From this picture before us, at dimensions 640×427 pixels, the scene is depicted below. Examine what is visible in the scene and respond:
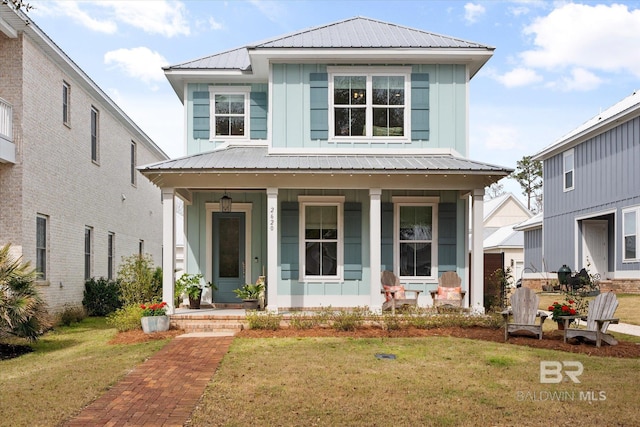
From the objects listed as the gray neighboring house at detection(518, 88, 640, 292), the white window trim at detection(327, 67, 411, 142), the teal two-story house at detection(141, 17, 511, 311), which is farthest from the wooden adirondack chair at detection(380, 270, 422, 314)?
the gray neighboring house at detection(518, 88, 640, 292)

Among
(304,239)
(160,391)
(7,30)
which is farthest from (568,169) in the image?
(160,391)

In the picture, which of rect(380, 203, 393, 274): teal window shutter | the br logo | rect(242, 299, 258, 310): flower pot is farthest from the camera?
rect(380, 203, 393, 274): teal window shutter

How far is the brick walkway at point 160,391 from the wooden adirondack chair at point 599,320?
19.6 ft

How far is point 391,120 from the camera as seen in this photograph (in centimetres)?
1435

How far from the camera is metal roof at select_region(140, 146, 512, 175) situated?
41.1 ft

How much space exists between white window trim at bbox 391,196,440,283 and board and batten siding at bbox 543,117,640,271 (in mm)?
8358

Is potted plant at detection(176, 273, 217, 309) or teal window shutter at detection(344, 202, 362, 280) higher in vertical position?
teal window shutter at detection(344, 202, 362, 280)

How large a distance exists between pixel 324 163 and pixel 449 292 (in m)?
3.88

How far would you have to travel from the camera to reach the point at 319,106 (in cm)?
1424

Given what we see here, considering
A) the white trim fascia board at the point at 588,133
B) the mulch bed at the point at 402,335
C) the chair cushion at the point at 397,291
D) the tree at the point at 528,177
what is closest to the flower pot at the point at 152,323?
the mulch bed at the point at 402,335

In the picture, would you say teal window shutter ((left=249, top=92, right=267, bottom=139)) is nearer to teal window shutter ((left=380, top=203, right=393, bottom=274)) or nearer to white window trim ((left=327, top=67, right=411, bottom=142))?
white window trim ((left=327, top=67, right=411, bottom=142))

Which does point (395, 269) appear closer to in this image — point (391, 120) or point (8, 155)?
point (391, 120)

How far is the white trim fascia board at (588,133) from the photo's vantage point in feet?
61.7

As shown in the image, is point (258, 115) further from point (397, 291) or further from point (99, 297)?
point (99, 297)
